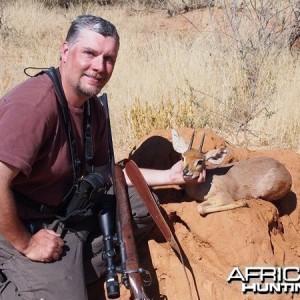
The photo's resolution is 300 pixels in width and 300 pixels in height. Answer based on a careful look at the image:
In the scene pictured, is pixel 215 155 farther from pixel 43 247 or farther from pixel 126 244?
pixel 43 247

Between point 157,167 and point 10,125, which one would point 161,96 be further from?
point 10,125

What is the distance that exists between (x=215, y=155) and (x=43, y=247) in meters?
2.06

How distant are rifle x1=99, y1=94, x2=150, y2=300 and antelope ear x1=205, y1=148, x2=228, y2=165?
43.7 inches

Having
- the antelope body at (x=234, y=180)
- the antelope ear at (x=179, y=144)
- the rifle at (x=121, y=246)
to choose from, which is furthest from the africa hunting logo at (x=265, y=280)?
the antelope ear at (x=179, y=144)

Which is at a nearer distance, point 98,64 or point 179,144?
point 98,64

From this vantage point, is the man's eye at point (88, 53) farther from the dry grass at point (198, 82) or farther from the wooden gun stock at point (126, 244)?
the dry grass at point (198, 82)

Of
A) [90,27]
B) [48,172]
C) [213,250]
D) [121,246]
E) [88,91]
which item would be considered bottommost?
[213,250]

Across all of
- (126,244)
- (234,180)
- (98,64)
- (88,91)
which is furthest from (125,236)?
(234,180)

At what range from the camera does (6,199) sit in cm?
348

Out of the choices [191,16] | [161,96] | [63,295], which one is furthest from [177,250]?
[191,16]

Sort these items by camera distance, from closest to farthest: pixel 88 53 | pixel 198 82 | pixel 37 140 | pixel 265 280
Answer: pixel 37 140 < pixel 88 53 < pixel 265 280 < pixel 198 82

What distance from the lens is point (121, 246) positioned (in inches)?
149

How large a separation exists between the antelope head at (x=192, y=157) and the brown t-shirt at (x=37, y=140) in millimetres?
952

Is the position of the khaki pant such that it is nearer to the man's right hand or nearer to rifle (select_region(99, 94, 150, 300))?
the man's right hand
